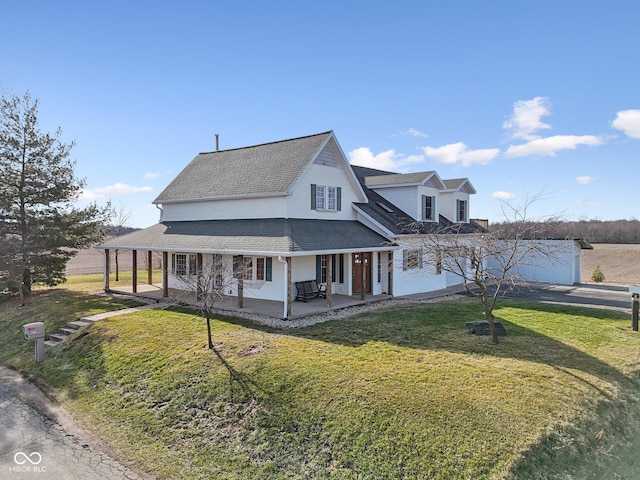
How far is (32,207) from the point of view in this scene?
21109 mm

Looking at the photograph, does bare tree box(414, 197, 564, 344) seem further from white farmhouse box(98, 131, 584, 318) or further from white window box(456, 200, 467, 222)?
white window box(456, 200, 467, 222)

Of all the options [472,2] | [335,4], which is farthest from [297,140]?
[472,2]

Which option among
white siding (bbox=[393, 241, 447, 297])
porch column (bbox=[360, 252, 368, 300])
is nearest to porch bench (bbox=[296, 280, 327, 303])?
porch column (bbox=[360, 252, 368, 300])

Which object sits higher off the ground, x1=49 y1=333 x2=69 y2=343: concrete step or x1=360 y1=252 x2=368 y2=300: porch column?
x1=360 y1=252 x2=368 y2=300: porch column

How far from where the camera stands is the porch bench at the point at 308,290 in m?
17.5

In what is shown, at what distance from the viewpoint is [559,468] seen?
6.88m

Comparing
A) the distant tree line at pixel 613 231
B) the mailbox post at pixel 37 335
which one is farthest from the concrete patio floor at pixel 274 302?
the distant tree line at pixel 613 231

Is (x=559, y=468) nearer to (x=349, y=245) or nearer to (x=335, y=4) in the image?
(x=349, y=245)

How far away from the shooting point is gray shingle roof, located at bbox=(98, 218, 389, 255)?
15.3 meters

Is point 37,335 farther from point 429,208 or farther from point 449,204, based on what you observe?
point 449,204

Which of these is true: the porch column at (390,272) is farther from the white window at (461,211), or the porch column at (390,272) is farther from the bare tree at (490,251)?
the white window at (461,211)

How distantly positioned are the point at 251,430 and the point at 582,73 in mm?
17710
